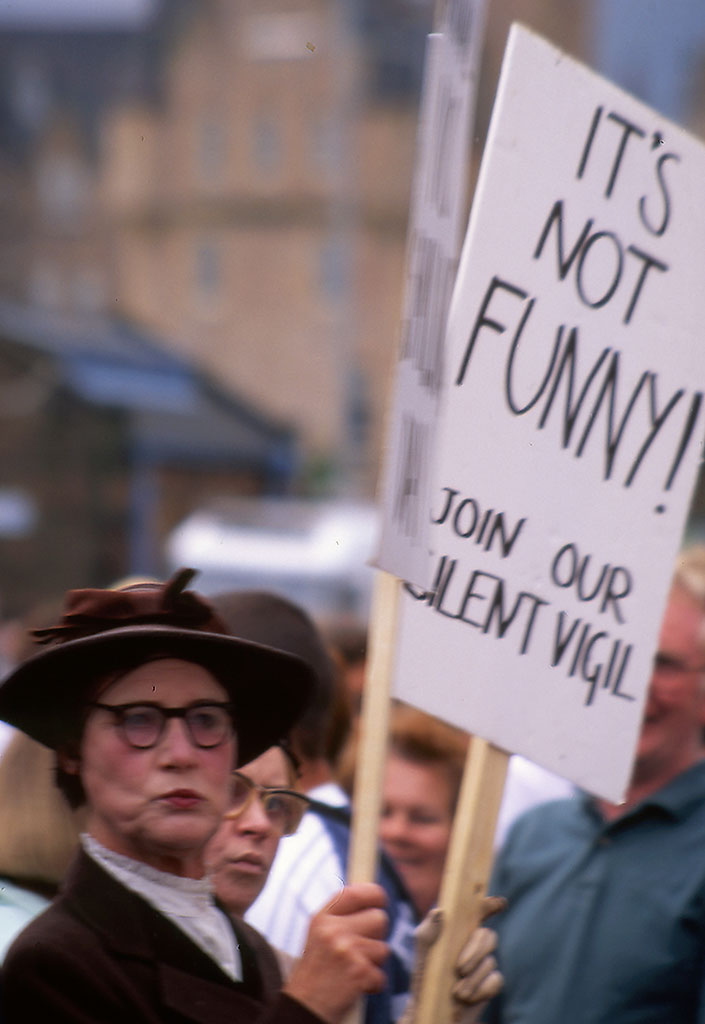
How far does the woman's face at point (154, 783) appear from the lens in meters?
1.45

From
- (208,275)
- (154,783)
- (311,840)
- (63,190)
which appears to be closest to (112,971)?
(154,783)

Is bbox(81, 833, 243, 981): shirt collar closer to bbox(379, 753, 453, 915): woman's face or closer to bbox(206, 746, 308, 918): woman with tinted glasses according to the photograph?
bbox(206, 746, 308, 918): woman with tinted glasses

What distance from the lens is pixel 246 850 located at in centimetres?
170

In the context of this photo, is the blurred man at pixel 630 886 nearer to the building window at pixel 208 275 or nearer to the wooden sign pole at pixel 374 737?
the wooden sign pole at pixel 374 737

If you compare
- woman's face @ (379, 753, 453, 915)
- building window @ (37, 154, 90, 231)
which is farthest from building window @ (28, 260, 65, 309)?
woman's face @ (379, 753, 453, 915)

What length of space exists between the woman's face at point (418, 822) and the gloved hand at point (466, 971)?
1100 mm

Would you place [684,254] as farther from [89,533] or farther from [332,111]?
[332,111]

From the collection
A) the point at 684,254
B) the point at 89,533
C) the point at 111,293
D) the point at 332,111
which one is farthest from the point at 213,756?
the point at 111,293

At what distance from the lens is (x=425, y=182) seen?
159cm

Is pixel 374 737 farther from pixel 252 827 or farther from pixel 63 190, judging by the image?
pixel 63 190

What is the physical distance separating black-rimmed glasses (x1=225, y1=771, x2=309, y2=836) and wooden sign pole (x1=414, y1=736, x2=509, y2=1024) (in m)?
0.20

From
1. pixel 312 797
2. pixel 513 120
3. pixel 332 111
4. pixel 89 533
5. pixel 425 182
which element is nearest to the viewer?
pixel 425 182

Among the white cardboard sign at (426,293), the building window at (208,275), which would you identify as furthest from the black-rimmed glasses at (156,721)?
the building window at (208,275)

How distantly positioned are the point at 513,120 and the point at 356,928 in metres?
0.98
